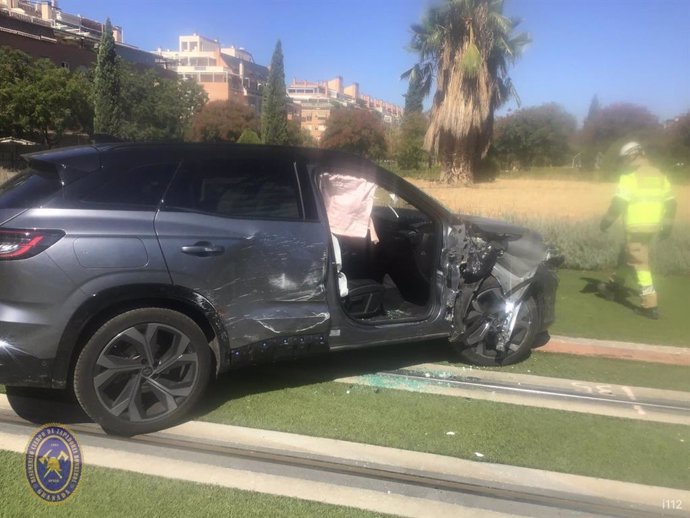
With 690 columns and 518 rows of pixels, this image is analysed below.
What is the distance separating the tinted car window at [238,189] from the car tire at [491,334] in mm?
1745

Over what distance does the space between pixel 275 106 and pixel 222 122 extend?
43.4ft

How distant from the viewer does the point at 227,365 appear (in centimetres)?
382

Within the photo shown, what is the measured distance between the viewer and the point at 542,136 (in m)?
9.41

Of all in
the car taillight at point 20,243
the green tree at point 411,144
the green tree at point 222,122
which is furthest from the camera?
the green tree at point 222,122

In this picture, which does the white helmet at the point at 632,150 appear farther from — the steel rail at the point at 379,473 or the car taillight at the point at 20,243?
the car taillight at the point at 20,243

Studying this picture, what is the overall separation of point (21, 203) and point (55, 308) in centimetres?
63

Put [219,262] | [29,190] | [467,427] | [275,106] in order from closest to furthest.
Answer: [29,190], [219,262], [467,427], [275,106]

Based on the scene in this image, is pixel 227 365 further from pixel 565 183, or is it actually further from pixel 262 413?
pixel 565 183

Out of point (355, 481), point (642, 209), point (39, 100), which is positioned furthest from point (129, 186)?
point (39, 100)

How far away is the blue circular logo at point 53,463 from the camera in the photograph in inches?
118

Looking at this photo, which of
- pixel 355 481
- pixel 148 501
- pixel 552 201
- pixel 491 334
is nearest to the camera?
pixel 148 501

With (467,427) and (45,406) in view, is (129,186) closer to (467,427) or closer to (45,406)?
(45,406)

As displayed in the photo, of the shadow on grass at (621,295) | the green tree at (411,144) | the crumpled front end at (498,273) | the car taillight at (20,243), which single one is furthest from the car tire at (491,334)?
the green tree at (411,144)

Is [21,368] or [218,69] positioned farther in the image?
[218,69]
